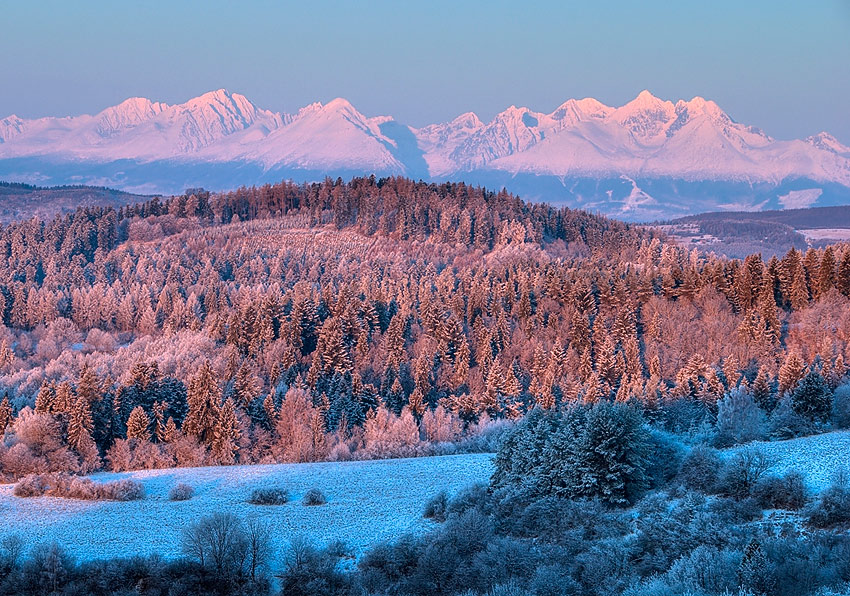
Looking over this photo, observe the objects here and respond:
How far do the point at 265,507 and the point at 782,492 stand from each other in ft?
70.5

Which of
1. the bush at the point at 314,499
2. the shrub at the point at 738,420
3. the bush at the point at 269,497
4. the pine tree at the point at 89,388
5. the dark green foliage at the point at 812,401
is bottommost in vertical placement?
the bush at the point at 269,497

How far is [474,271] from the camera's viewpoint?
112188mm

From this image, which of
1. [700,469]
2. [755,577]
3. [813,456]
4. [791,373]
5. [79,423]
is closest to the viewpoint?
[755,577]

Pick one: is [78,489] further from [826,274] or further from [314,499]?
[826,274]

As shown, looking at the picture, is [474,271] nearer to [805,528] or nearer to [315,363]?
[315,363]

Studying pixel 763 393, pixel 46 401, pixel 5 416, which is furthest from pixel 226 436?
pixel 763 393

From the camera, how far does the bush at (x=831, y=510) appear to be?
25578 mm

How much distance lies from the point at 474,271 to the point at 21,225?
78634mm

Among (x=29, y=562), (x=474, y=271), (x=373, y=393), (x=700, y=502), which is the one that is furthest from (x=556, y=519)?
(x=474, y=271)

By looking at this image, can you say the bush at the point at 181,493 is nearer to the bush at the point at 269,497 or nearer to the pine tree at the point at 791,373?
the bush at the point at 269,497

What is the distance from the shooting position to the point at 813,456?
32.7 m

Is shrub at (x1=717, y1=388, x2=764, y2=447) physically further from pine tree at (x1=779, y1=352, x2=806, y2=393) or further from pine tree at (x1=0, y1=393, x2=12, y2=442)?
pine tree at (x1=0, y1=393, x2=12, y2=442)

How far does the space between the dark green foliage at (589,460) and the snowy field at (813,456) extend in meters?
4.86

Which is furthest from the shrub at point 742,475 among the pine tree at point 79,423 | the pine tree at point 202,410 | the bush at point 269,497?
the pine tree at point 79,423
